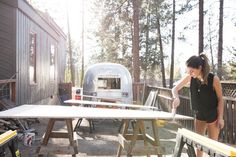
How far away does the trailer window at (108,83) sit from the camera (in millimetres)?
11672

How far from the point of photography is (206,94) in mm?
4562

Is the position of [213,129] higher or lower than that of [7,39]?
lower

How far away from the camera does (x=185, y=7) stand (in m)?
26.6

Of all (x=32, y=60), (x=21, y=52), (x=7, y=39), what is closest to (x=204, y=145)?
(x=7, y=39)

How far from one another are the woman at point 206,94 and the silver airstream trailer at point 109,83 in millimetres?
6849

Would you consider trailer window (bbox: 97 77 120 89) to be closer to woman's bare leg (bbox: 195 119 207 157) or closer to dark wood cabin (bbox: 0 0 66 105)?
dark wood cabin (bbox: 0 0 66 105)

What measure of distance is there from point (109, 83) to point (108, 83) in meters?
0.04

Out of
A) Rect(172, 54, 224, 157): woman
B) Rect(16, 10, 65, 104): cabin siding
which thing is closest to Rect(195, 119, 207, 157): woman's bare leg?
Rect(172, 54, 224, 157): woman

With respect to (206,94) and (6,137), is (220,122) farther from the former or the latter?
(6,137)

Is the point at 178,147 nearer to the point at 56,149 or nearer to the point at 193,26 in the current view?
the point at 56,149

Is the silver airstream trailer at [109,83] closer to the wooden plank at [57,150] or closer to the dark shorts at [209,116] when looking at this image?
the wooden plank at [57,150]

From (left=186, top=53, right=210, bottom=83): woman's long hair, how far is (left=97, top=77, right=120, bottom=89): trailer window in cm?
724

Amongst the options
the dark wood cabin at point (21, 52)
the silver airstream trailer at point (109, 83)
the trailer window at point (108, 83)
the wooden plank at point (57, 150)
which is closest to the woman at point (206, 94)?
the wooden plank at point (57, 150)

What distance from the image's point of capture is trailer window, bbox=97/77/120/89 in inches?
460
